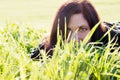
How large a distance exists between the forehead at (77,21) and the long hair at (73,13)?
0.06 ft

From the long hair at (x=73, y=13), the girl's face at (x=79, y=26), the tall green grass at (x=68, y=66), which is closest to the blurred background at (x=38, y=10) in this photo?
the long hair at (x=73, y=13)

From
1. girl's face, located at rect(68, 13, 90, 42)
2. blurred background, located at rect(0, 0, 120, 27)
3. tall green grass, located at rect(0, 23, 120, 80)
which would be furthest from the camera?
blurred background, located at rect(0, 0, 120, 27)

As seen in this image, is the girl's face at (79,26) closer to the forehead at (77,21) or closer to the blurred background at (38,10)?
the forehead at (77,21)

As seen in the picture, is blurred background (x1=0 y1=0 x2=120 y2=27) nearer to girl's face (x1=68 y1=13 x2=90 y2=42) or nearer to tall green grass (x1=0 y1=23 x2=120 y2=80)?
girl's face (x1=68 y1=13 x2=90 y2=42)

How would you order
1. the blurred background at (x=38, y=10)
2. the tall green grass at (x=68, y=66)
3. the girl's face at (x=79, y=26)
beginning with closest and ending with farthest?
1. the tall green grass at (x=68, y=66)
2. the girl's face at (x=79, y=26)
3. the blurred background at (x=38, y=10)

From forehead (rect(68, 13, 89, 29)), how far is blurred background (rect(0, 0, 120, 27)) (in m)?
5.08

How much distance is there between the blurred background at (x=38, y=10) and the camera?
8.22 meters

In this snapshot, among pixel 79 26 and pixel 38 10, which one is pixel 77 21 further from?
pixel 38 10

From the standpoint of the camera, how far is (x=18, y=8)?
1011 cm

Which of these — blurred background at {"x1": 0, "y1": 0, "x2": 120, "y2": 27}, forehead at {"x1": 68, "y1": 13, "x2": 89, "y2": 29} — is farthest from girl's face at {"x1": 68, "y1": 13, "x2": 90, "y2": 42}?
blurred background at {"x1": 0, "y1": 0, "x2": 120, "y2": 27}

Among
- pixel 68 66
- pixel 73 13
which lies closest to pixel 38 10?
pixel 73 13

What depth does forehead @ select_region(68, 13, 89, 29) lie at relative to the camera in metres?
2.35

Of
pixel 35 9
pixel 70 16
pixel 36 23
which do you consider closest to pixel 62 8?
pixel 70 16

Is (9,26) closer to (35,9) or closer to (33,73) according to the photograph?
(33,73)
